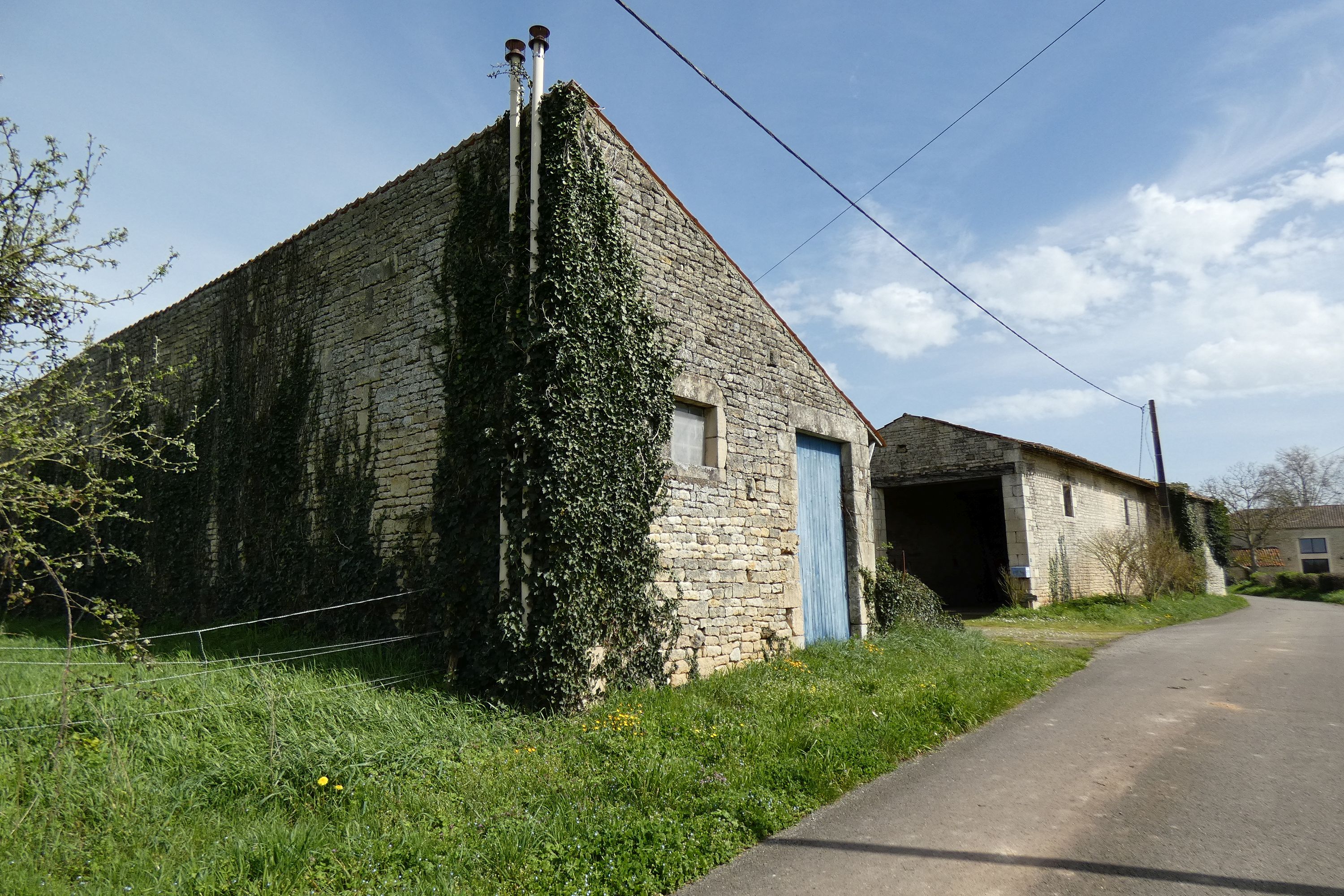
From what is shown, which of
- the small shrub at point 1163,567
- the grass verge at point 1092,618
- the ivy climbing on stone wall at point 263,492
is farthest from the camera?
the small shrub at point 1163,567

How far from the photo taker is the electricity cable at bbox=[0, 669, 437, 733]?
458 centimetres

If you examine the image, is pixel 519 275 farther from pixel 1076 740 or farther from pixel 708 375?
pixel 1076 740

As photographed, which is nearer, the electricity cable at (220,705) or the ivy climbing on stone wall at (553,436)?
the electricity cable at (220,705)

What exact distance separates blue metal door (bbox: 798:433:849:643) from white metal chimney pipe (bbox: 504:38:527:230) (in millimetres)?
4983

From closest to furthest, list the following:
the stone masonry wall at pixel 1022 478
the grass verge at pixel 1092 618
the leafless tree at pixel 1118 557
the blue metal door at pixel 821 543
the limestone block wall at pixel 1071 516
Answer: the blue metal door at pixel 821 543 → the grass verge at pixel 1092 618 → the stone masonry wall at pixel 1022 478 → the limestone block wall at pixel 1071 516 → the leafless tree at pixel 1118 557

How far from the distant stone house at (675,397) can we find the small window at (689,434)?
0.02 meters

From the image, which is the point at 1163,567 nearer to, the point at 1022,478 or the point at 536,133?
the point at 1022,478

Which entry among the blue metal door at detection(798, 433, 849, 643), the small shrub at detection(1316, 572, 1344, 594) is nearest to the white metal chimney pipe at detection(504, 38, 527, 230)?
the blue metal door at detection(798, 433, 849, 643)

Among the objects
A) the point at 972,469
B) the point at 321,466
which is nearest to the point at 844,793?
the point at 321,466

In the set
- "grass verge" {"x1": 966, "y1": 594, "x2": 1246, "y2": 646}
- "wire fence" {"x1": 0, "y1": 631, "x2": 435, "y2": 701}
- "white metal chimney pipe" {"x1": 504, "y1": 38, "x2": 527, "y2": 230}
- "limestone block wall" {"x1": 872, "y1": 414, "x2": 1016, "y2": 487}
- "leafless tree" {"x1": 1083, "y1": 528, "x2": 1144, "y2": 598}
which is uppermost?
"white metal chimney pipe" {"x1": 504, "y1": 38, "x2": 527, "y2": 230}

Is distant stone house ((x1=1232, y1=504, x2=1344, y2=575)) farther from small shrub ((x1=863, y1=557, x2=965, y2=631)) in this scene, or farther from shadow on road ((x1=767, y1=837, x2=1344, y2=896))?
shadow on road ((x1=767, y1=837, x2=1344, y2=896))

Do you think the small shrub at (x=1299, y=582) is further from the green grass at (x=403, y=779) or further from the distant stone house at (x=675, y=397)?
the green grass at (x=403, y=779)

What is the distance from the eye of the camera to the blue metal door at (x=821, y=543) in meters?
9.44

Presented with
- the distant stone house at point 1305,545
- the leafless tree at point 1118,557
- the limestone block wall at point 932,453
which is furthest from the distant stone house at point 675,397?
the distant stone house at point 1305,545
